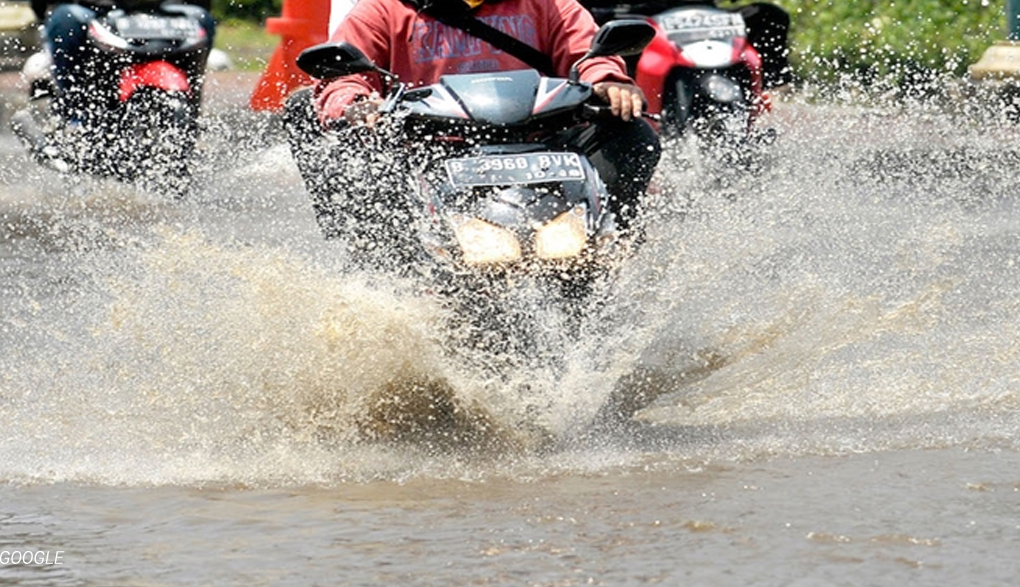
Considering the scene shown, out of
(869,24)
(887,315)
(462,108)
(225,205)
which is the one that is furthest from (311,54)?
(869,24)

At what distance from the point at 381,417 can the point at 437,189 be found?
654 mm

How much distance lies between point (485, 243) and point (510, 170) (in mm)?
244

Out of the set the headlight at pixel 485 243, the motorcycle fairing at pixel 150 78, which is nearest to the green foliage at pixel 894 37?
the motorcycle fairing at pixel 150 78

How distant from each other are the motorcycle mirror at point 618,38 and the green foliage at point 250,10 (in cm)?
1651

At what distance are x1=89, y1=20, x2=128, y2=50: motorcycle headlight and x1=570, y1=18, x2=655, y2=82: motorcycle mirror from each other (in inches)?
206

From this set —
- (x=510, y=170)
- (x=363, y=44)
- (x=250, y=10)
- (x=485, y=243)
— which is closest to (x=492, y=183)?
(x=510, y=170)

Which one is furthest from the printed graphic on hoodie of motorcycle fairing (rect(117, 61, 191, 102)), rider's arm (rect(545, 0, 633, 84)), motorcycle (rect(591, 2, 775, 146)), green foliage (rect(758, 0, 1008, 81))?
green foliage (rect(758, 0, 1008, 81))

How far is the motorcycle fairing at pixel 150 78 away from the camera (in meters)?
10.6

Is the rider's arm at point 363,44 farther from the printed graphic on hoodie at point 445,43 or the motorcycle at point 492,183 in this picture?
the motorcycle at point 492,183

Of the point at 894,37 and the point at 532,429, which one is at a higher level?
the point at 532,429

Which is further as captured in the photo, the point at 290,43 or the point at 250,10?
the point at 250,10

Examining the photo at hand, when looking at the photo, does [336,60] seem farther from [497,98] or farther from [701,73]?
[701,73]

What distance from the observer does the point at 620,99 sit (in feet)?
19.5

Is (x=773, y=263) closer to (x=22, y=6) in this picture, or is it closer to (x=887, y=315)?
(x=887, y=315)
